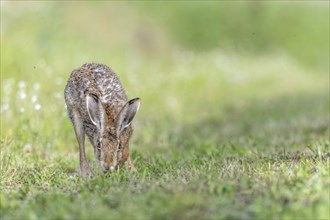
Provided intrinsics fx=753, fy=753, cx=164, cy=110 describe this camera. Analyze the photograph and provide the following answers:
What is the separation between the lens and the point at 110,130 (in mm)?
7984

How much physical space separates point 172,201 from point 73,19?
15.8m

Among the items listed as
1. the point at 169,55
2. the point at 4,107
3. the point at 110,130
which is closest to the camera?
the point at 110,130

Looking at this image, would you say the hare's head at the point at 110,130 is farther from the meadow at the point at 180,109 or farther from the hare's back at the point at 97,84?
the hare's back at the point at 97,84

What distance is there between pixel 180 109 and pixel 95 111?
25.9ft

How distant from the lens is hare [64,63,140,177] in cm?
790

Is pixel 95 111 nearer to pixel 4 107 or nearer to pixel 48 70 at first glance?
pixel 4 107

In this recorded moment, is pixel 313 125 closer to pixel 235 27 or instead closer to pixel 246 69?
pixel 246 69

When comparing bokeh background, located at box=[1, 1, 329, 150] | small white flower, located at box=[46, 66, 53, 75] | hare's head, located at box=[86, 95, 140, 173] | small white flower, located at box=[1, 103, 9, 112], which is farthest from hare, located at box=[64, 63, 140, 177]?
small white flower, located at box=[46, 66, 53, 75]

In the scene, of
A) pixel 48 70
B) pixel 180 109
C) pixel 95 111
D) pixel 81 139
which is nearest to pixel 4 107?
pixel 81 139

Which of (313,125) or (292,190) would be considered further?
(313,125)

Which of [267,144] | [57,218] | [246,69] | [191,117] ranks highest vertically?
[246,69]

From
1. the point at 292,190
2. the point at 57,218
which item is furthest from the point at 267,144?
the point at 57,218

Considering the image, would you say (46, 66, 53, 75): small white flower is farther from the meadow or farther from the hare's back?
the hare's back

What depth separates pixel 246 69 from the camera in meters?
21.5
